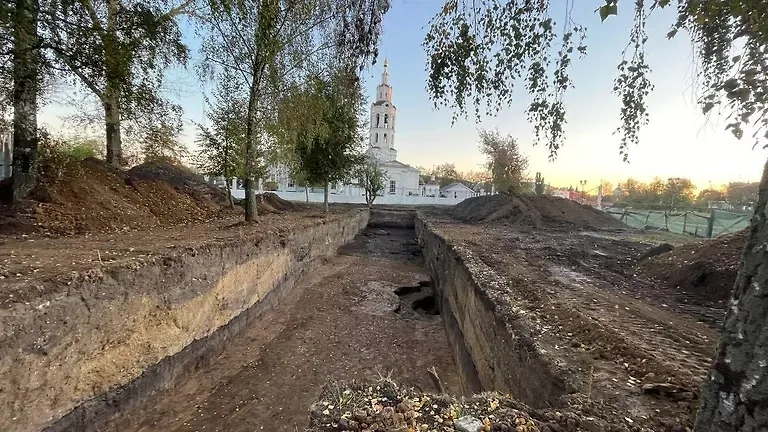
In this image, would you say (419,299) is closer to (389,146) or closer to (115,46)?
(115,46)

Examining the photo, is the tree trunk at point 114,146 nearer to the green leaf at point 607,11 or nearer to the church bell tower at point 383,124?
the green leaf at point 607,11

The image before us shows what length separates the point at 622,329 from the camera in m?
3.58

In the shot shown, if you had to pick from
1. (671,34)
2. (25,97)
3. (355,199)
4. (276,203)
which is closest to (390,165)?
(355,199)

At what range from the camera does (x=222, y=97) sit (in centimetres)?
1062

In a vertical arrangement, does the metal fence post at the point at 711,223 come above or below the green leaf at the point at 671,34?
below

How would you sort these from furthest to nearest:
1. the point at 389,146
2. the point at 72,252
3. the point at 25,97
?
the point at 389,146 → the point at 25,97 → the point at 72,252

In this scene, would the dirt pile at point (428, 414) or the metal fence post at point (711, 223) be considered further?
the metal fence post at point (711, 223)

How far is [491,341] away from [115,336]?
4065 mm

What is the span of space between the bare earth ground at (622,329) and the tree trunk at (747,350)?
82 centimetres

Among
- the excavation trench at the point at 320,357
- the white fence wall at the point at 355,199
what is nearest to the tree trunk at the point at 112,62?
the excavation trench at the point at 320,357

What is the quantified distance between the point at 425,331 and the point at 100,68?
6.98 meters

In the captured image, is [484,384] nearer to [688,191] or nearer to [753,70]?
[753,70]

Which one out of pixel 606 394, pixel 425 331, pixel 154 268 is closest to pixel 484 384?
pixel 606 394

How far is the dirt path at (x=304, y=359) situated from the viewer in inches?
171
